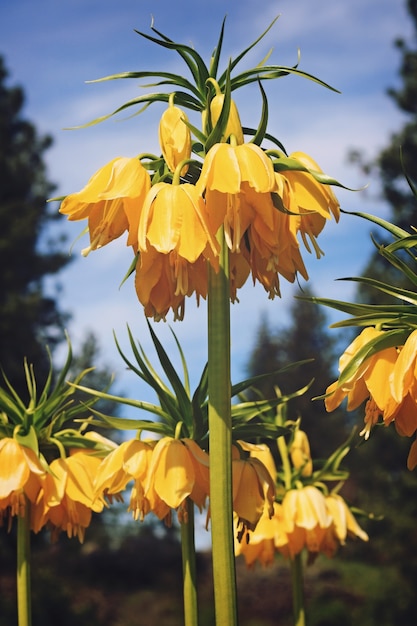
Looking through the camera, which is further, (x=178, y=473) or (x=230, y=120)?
(x=178, y=473)

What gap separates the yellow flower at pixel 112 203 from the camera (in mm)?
2309

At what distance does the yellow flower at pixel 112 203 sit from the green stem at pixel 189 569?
82 centimetres

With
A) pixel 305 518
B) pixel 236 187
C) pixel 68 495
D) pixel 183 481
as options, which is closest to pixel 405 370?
pixel 236 187

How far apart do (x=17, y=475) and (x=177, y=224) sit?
1.35 m

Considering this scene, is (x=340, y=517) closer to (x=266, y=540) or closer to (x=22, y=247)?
(x=266, y=540)

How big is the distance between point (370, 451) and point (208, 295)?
15.3 meters

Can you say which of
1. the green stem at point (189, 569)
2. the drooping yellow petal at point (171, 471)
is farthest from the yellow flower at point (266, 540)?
the drooping yellow petal at point (171, 471)

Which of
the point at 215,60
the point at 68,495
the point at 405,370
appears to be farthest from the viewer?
the point at 68,495

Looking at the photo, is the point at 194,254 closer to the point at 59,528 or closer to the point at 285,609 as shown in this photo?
the point at 59,528

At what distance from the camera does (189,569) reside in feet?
8.84

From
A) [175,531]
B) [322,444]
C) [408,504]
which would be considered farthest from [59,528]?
[322,444]

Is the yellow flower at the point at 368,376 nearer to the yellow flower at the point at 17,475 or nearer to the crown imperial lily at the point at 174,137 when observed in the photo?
the crown imperial lily at the point at 174,137

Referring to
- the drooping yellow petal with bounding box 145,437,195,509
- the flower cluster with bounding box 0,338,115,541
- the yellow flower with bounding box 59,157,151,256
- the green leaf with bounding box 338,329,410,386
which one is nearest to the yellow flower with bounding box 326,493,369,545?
the flower cluster with bounding box 0,338,115,541

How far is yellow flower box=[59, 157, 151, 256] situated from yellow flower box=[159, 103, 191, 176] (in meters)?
0.07
